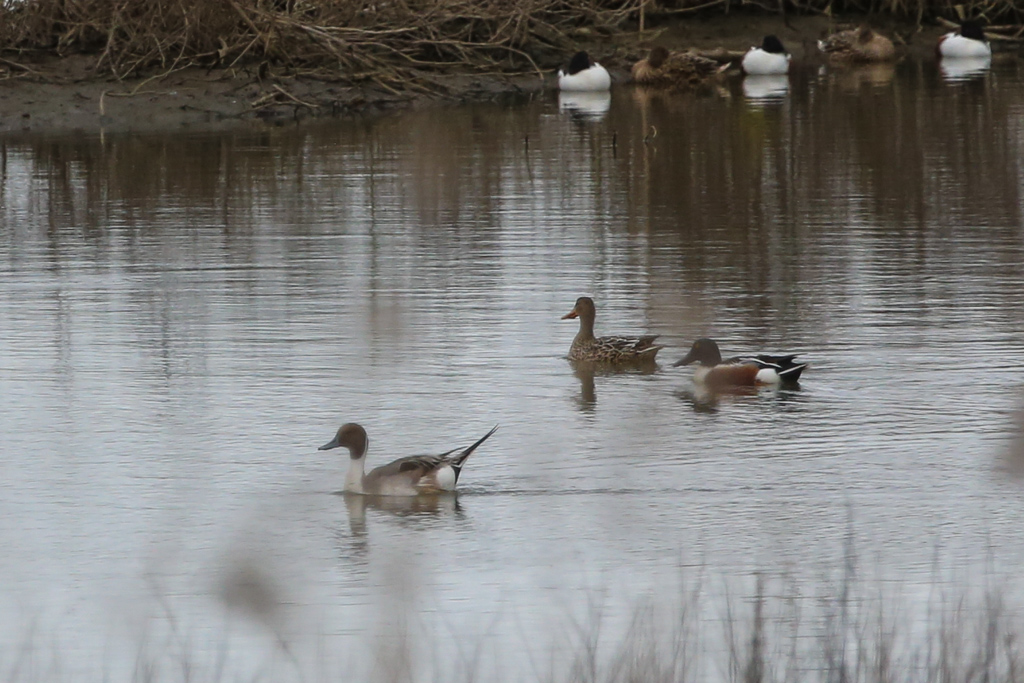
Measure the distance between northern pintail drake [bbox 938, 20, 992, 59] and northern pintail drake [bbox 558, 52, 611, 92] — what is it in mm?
8037

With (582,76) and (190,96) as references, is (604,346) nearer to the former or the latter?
(190,96)

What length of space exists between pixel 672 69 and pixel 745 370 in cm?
2110

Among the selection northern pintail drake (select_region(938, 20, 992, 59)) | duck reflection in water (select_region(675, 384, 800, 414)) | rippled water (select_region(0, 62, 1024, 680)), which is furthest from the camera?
northern pintail drake (select_region(938, 20, 992, 59))

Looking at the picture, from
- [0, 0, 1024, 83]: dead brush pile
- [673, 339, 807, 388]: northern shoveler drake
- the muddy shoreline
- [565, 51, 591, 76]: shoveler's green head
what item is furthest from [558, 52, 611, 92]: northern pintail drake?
[673, 339, 807, 388]: northern shoveler drake

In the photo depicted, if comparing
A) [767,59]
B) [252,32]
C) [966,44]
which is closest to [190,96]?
[252,32]

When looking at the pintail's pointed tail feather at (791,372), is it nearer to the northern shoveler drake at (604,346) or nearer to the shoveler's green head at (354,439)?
the northern shoveler drake at (604,346)

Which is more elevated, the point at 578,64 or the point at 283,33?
the point at 283,33

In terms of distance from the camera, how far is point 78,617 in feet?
21.6

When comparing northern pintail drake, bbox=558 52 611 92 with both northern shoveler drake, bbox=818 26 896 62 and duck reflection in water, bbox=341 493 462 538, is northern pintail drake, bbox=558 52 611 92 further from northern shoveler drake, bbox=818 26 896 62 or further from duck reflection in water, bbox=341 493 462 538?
duck reflection in water, bbox=341 493 462 538

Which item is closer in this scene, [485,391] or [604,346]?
[485,391]

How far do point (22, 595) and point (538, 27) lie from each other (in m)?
25.2

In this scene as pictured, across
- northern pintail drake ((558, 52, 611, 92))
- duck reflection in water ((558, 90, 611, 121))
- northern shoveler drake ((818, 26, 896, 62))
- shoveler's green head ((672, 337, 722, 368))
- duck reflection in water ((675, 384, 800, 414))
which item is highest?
northern shoveler drake ((818, 26, 896, 62))

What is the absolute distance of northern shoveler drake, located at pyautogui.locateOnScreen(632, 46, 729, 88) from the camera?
3036 cm

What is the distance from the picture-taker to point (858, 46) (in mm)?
33969
